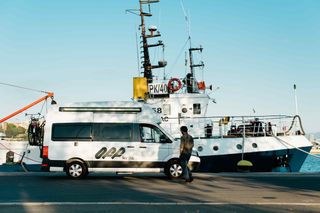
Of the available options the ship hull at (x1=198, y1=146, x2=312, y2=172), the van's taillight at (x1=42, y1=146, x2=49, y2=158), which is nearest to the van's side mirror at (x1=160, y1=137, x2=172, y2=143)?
the van's taillight at (x1=42, y1=146, x2=49, y2=158)

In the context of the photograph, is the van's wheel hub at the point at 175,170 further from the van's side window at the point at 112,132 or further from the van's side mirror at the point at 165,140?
the van's side window at the point at 112,132

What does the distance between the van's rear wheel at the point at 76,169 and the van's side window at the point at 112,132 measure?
41.5 inches

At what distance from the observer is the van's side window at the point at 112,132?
12.5 meters

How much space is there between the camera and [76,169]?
1223cm

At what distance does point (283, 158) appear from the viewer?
59.4 feet

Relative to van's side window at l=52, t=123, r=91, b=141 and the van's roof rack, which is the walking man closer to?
the van's roof rack

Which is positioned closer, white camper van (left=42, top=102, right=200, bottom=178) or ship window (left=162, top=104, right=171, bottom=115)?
white camper van (left=42, top=102, right=200, bottom=178)

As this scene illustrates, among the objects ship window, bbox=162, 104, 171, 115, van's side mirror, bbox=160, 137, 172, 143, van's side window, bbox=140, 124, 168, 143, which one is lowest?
van's side mirror, bbox=160, 137, 172, 143

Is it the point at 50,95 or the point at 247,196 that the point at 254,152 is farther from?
the point at 50,95

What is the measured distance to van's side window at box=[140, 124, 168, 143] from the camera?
12.5 m

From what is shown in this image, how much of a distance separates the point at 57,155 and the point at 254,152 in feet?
33.2

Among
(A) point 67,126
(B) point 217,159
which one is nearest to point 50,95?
Answer: (A) point 67,126

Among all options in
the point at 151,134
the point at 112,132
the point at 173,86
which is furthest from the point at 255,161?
the point at 112,132

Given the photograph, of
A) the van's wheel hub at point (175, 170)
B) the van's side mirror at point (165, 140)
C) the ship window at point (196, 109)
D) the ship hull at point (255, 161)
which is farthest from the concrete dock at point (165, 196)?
the ship window at point (196, 109)
